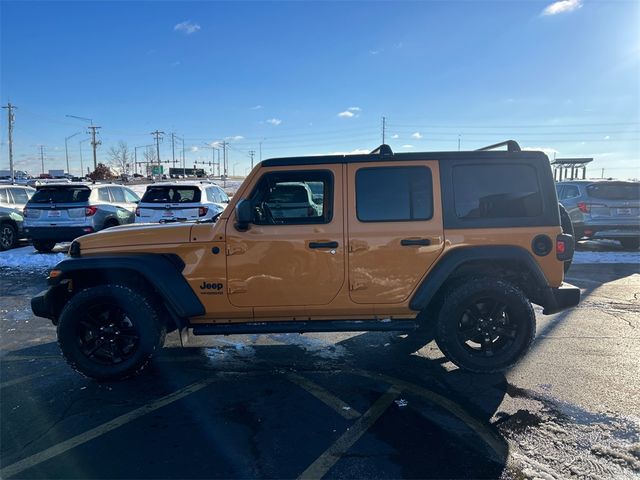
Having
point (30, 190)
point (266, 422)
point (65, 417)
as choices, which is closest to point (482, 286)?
point (266, 422)

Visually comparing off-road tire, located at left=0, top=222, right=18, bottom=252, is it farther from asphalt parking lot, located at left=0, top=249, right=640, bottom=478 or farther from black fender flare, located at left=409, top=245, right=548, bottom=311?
black fender flare, located at left=409, top=245, right=548, bottom=311

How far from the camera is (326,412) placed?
342 centimetres

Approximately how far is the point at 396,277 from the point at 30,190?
44.8 feet

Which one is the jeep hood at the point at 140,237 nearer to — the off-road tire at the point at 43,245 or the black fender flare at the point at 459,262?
the black fender flare at the point at 459,262

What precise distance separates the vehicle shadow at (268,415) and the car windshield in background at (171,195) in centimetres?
563

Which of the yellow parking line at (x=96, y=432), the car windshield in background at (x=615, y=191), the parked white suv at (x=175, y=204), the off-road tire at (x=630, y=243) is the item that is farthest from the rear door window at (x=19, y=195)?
the off-road tire at (x=630, y=243)

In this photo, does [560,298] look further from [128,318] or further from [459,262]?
[128,318]

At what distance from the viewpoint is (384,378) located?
13.3 ft

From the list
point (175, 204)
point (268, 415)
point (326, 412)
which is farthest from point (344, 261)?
point (175, 204)

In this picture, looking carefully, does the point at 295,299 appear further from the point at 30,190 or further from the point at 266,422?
the point at 30,190

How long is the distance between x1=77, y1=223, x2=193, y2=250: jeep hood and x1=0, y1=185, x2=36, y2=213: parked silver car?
9867mm

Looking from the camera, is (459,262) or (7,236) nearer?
(459,262)

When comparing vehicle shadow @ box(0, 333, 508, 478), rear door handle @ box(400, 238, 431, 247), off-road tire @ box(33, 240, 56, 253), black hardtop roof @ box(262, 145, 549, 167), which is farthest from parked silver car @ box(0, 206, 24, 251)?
rear door handle @ box(400, 238, 431, 247)

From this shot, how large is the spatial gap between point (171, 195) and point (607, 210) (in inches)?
405
